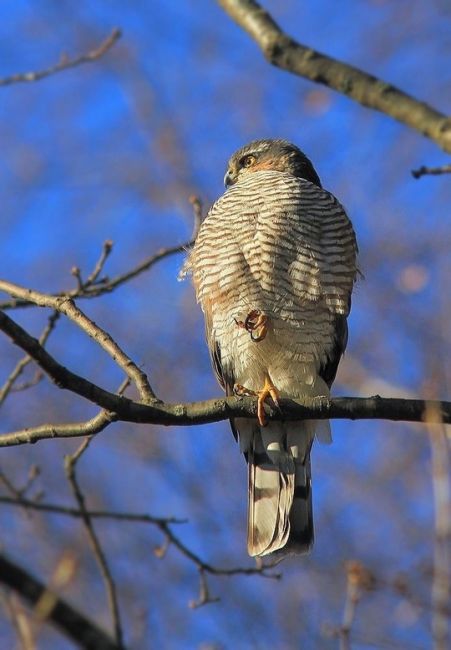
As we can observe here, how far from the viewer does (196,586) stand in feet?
32.5

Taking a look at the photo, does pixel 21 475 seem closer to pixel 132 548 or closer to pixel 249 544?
pixel 132 548

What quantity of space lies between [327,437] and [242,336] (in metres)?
0.77

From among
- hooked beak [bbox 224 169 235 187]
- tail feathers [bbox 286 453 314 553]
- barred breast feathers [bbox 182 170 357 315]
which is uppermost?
hooked beak [bbox 224 169 235 187]

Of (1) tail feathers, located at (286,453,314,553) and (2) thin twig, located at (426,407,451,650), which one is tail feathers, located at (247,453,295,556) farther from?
(2) thin twig, located at (426,407,451,650)

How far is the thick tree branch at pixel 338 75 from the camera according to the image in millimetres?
3217

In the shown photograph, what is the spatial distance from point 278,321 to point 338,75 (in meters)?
2.72

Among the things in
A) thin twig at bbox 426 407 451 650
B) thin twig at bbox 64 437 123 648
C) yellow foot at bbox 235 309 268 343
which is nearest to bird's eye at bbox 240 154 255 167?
yellow foot at bbox 235 309 268 343

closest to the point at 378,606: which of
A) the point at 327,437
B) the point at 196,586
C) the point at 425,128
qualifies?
the point at 196,586

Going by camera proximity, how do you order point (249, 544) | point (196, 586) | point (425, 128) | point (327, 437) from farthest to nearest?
point (196, 586) → point (327, 437) → point (249, 544) → point (425, 128)

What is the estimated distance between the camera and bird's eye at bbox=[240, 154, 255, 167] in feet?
24.9

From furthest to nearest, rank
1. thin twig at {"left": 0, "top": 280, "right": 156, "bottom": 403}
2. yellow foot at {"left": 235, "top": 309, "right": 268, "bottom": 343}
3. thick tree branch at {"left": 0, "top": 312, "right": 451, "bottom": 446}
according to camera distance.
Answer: yellow foot at {"left": 235, "top": 309, "right": 268, "bottom": 343}, thin twig at {"left": 0, "top": 280, "right": 156, "bottom": 403}, thick tree branch at {"left": 0, "top": 312, "right": 451, "bottom": 446}

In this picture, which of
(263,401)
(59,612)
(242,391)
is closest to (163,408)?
(263,401)

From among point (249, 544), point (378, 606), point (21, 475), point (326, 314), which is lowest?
point (249, 544)

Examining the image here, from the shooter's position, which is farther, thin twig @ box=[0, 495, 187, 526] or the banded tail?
the banded tail
